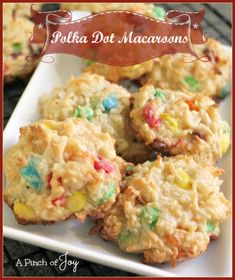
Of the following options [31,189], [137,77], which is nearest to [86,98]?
[137,77]

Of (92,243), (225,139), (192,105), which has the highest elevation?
(192,105)

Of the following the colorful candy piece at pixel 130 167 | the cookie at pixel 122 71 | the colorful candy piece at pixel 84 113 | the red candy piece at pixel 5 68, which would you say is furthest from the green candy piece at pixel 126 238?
the red candy piece at pixel 5 68

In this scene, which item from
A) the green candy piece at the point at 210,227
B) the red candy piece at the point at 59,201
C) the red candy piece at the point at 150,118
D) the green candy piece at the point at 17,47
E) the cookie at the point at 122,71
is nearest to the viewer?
the red candy piece at the point at 59,201

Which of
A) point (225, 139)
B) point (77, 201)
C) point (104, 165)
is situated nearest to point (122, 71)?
point (225, 139)

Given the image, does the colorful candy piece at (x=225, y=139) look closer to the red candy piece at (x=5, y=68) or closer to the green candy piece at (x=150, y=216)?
the green candy piece at (x=150, y=216)

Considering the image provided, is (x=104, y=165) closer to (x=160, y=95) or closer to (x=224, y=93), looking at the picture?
(x=160, y=95)

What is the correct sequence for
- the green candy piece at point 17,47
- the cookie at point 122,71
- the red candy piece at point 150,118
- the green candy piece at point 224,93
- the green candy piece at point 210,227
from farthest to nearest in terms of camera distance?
the green candy piece at point 17,47 < the green candy piece at point 224,93 < the cookie at point 122,71 < the red candy piece at point 150,118 < the green candy piece at point 210,227

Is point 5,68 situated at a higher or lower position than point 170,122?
lower
